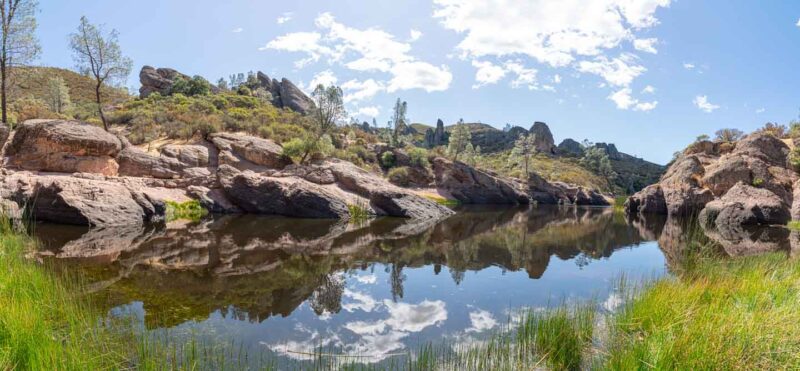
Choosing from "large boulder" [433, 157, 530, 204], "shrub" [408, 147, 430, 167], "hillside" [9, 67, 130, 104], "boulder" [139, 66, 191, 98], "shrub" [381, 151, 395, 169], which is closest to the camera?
"large boulder" [433, 157, 530, 204]

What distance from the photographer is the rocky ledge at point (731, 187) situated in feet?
99.2

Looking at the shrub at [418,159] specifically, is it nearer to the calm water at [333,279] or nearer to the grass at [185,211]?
the grass at [185,211]

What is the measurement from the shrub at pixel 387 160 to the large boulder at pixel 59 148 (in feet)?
118

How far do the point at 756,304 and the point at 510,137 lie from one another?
151 meters

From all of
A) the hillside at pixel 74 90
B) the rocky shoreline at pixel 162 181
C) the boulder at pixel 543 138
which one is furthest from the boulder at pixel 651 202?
the boulder at pixel 543 138

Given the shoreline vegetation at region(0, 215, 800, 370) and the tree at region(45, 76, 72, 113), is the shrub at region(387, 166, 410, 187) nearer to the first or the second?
the shoreline vegetation at region(0, 215, 800, 370)

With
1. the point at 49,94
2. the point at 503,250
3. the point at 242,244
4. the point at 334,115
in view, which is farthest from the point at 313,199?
the point at 49,94

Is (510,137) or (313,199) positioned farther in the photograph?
(510,137)

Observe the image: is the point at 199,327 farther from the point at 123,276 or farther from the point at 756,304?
the point at 756,304

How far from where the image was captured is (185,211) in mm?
27625

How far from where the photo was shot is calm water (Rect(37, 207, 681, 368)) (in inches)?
301

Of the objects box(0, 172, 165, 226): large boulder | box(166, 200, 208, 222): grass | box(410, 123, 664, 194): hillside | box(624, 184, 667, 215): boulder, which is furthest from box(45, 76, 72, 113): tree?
box(624, 184, 667, 215): boulder

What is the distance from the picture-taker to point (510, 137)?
500 feet

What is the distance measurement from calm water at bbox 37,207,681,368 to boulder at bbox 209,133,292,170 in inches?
659
